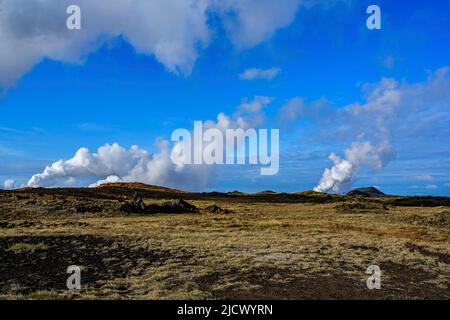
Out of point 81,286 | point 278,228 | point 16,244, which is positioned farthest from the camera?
point 278,228

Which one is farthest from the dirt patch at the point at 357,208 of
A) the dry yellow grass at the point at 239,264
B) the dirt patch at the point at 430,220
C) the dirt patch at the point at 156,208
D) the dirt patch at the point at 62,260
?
the dirt patch at the point at 62,260

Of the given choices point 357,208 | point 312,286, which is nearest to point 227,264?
point 312,286

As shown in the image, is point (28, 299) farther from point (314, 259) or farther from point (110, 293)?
point (314, 259)

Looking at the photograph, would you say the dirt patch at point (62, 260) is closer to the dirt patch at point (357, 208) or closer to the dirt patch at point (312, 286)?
the dirt patch at point (312, 286)

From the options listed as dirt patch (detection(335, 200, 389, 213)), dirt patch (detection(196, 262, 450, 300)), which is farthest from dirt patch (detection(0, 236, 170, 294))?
dirt patch (detection(335, 200, 389, 213))

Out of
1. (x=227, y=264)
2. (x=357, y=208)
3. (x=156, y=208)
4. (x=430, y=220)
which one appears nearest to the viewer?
(x=227, y=264)

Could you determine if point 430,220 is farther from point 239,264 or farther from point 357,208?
point 239,264

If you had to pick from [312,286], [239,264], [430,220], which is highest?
[430,220]

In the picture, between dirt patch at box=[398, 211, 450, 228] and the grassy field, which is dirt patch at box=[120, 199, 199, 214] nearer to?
the grassy field

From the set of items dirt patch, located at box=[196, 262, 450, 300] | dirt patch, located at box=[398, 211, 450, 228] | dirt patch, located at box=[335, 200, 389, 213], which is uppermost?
dirt patch, located at box=[335, 200, 389, 213]

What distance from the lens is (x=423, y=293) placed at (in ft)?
60.4
